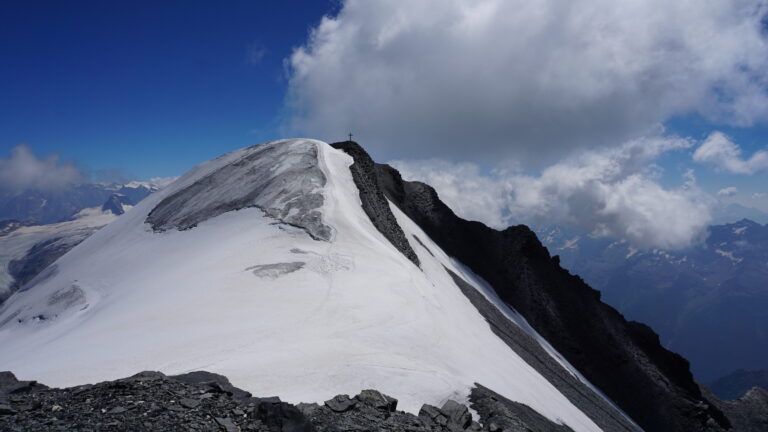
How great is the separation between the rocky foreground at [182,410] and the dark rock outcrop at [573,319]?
47.7 m

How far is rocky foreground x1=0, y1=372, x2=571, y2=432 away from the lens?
864 centimetres

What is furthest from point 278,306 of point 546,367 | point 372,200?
point 546,367

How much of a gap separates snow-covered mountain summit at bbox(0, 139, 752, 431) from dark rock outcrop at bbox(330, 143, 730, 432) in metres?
1.94

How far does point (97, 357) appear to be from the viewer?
17.0 m

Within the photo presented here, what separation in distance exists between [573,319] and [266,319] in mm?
61412

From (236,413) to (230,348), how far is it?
736 centimetres

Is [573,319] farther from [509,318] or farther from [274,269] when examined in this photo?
[274,269]

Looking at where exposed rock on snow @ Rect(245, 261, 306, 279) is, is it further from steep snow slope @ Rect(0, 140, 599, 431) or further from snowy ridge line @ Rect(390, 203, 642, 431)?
snowy ridge line @ Rect(390, 203, 642, 431)

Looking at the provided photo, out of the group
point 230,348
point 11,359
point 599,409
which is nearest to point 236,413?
point 230,348

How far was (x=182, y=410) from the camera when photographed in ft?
30.7

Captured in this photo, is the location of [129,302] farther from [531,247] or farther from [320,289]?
[531,247]

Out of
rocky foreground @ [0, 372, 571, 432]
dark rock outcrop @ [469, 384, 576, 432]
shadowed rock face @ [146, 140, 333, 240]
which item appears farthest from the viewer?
shadowed rock face @ [146, 140, 333, 240]

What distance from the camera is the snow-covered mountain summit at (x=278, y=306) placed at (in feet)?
51.6

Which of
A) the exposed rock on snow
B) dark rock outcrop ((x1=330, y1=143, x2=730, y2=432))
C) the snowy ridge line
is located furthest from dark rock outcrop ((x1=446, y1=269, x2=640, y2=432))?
the exposed rock on snow
